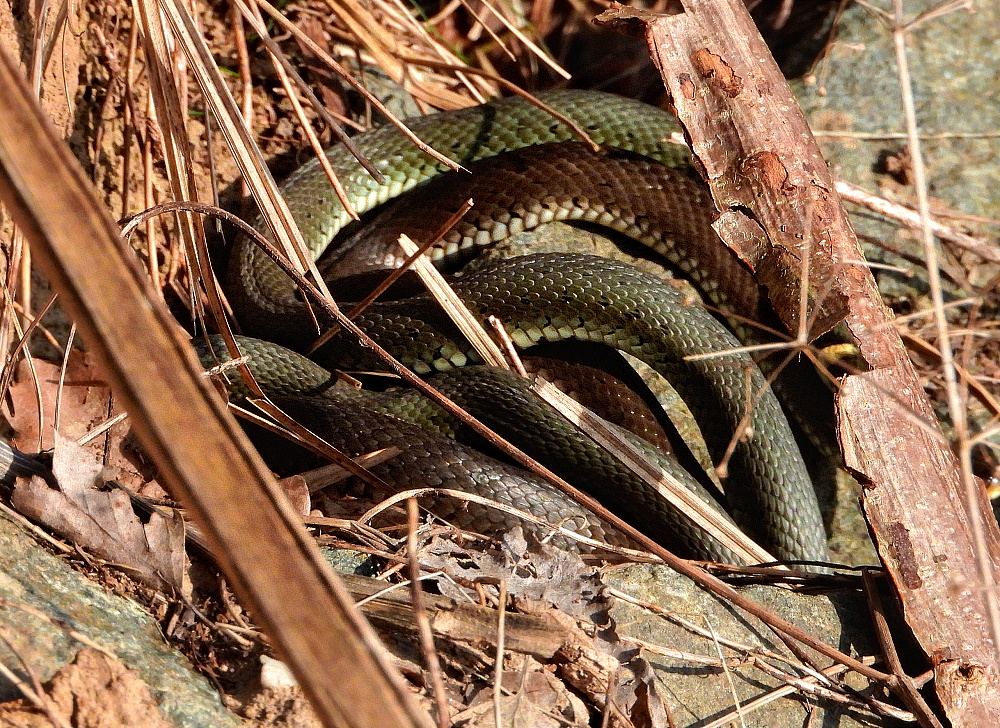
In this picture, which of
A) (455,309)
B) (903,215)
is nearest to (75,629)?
(455,309)

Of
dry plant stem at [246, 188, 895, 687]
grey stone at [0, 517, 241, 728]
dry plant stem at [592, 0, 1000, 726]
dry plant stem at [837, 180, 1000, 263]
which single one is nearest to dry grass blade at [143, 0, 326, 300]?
dry plant stem at [246, 188, 895, 687]

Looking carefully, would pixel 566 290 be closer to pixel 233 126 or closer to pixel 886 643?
pixel 233 126

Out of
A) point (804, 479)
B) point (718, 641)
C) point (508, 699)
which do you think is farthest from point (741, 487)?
point (508, 699)

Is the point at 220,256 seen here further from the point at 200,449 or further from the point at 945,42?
the point at 945,42

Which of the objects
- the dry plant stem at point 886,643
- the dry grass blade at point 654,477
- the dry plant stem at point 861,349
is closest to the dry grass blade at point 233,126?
the dry grass blade at point 654,477

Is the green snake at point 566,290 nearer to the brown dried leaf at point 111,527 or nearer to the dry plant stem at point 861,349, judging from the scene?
the dry plant stem at point 861,349

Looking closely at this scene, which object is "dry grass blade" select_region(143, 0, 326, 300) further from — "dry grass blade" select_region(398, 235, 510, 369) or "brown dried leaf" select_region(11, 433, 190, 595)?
"brown dried leaf" select_region(11, 433, 190, 595)
